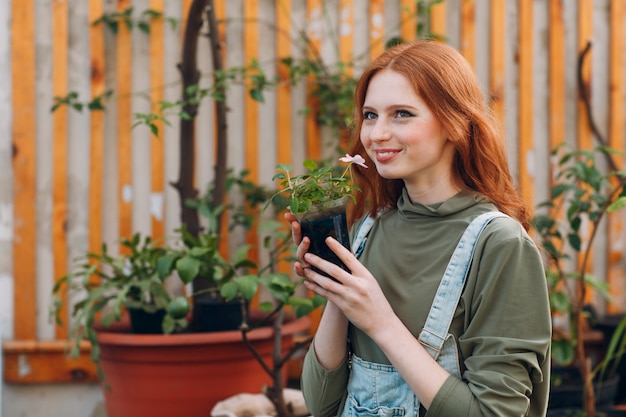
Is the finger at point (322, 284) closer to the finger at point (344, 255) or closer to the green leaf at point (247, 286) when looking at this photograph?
the finger at point (344, 255)

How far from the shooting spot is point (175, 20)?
320 centimetres

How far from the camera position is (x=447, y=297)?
4.50 ft

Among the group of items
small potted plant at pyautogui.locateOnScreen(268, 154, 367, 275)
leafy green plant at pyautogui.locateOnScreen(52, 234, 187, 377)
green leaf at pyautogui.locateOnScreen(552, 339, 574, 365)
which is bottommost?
green leaf at pyautogui.locateOnScreen(552, 339, 574, 365)

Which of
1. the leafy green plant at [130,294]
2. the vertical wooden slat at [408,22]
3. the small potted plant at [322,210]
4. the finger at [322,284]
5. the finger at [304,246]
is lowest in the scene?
the leafy green plant at [130,294]

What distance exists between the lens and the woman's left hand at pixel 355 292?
1.35m

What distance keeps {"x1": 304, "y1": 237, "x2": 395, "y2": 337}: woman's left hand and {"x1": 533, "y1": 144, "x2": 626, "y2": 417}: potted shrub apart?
1058 mm

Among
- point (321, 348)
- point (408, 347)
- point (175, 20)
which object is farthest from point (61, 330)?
point (408, 347)

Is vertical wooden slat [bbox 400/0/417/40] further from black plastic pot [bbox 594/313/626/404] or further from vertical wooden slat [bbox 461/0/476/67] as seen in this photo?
black plastic pot [bbox 594/313/626/404]

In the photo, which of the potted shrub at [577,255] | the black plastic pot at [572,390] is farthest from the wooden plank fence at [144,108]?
the black plastic pot at [572,390]

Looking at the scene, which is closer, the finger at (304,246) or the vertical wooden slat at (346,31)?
the finger at (304,246)

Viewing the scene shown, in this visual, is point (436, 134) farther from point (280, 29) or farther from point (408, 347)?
point (280, 29)

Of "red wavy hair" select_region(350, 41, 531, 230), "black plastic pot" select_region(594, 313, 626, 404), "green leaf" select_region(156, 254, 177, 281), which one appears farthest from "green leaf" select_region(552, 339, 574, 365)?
"red wavy hair" select_region(350, 41, 531, 230)

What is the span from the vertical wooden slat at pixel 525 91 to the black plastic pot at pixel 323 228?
226 cm

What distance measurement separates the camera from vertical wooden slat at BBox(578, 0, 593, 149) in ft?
11.6
